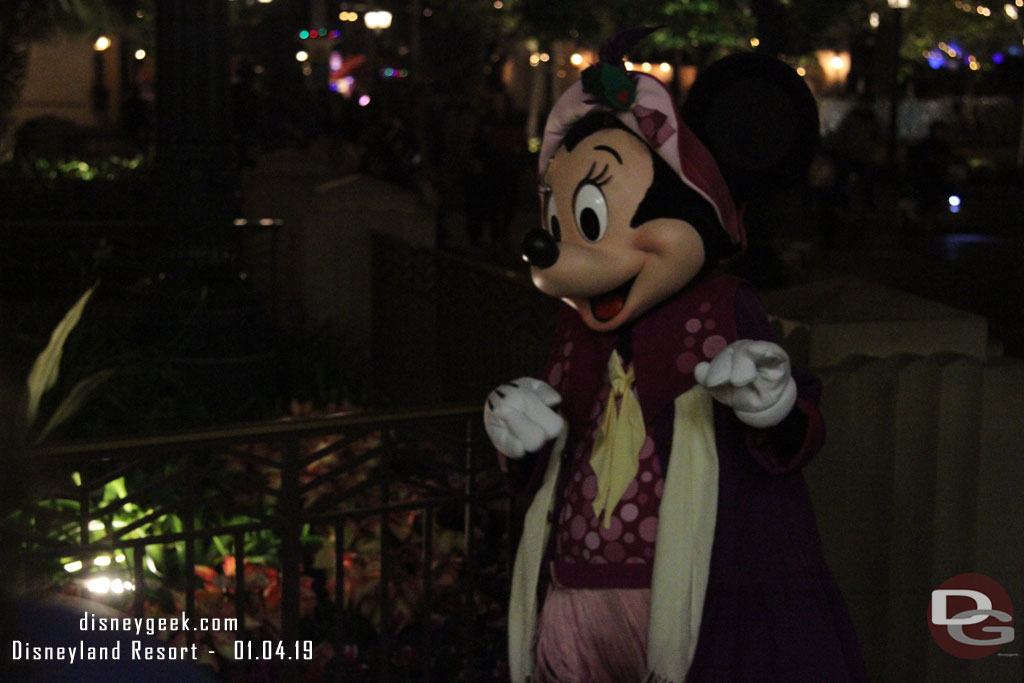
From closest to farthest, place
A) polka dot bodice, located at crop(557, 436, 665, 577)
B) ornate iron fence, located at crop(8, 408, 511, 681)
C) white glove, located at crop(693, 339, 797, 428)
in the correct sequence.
→ white glove, located at crop(693, 339, 797, 428)
polka dot bodice, located at crop(557, 436, 665, 577)
ornate iron fence, located at crop(8, 408, 511, 681)

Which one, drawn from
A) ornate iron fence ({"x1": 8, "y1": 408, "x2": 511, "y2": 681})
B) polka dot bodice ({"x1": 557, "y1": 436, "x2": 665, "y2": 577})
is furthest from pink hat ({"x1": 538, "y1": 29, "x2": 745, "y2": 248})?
ornate iron fence ({"x1": 8, "y1": 408, "x2": 511, "y2": 681})

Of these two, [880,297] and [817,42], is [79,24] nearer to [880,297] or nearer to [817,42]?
[817,42]

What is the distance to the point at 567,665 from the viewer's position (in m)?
3.46

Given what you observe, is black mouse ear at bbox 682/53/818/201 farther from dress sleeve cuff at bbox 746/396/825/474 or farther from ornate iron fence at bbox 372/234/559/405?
ornate iron fence at bbox 372/234/559/405

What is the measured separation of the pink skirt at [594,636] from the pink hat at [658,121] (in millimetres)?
916

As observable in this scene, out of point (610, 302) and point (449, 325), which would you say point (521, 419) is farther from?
point (449, 325)

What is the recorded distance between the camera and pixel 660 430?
3365mm

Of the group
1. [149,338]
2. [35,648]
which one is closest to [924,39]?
[149,338]

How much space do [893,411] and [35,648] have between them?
2.82 meters

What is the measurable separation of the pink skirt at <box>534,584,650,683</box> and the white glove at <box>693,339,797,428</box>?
0.55 metres

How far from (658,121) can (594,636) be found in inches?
48.2

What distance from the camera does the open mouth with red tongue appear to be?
3467mm

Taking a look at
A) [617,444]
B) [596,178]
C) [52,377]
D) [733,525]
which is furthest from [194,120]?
[733,525]

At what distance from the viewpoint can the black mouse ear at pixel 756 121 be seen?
137 inches
